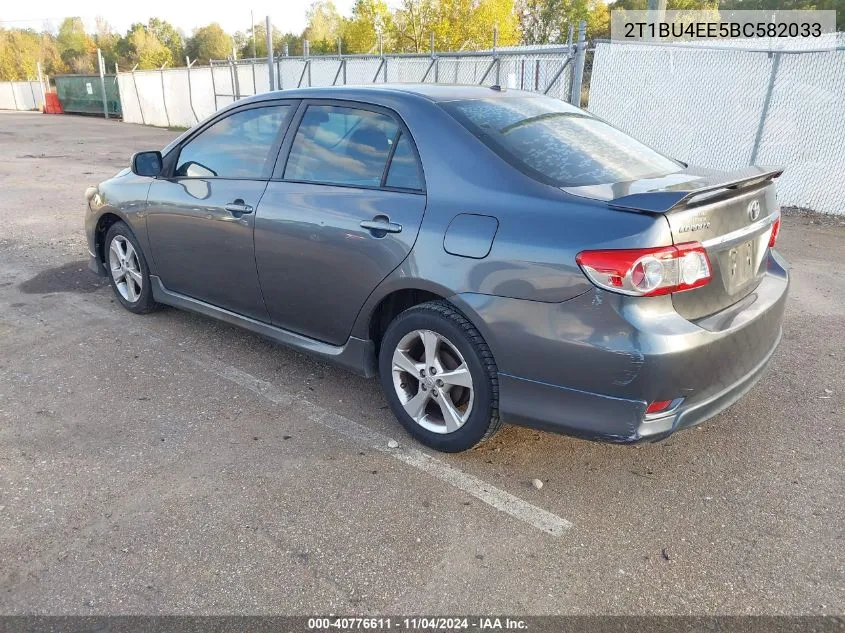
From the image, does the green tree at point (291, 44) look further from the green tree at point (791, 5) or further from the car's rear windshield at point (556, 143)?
the car's rear windshield at point (556, 143)

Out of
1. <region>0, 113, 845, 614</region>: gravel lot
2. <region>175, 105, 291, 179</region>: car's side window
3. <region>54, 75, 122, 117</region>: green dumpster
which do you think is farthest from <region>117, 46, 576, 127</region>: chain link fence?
<region>54, 75, 122, 117</region>: green dumpster

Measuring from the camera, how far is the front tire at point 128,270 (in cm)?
490

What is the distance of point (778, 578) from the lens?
2.43 m

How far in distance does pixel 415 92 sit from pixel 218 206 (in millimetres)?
1411

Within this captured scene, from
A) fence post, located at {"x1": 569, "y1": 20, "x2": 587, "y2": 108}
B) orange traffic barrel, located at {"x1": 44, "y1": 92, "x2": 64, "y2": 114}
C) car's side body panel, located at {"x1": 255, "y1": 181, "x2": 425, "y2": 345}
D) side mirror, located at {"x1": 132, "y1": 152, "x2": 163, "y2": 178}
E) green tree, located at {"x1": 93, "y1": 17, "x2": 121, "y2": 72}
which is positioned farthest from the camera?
green tree, located at {"x1": 93, "y1": 17, "x2": 121, "y2": 72}

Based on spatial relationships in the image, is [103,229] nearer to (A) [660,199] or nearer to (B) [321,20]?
(A) [660,199]

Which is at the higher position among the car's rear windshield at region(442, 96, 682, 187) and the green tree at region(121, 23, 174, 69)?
the green tree at region(121, 23, 174, 69)

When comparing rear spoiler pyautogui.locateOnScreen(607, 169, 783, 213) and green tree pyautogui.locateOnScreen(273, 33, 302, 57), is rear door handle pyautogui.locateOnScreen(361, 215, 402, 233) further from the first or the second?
green tree pyautogui.locateOnScreen(273, 33, 302, 57)

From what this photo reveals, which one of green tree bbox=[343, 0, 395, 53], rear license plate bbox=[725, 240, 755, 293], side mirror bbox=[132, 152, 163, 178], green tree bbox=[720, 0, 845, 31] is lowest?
rear license plate bbox=[725, 240, 755, 293]

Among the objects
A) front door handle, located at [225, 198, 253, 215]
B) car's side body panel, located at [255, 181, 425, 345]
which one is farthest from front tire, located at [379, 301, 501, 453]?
front door handle, located at [225, 198, 253, 215]

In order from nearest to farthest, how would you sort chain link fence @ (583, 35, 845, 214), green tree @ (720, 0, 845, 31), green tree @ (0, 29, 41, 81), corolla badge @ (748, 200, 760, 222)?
corolla badge @ (748, 200, 760, 222) < chain link fence @ (583, 35, 845, 214) < green tree @ (720, 0, 845, 31) < green tree @ (0, 29, 41, 81)

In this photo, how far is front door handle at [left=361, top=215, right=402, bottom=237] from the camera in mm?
3152

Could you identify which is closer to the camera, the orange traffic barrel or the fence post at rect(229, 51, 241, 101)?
the fence post at rect(229, 51, 241, 101)

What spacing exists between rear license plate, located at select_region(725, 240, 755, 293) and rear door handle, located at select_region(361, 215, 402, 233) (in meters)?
1.45
